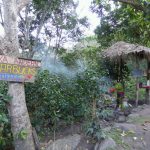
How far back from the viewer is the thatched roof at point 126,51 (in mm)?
9094

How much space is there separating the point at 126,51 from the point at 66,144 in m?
4.43

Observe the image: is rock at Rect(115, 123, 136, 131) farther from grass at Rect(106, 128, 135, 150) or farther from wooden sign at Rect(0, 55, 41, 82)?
wooden sign at Rect(0, 55, 41, 82)

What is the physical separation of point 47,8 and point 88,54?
3.25 m

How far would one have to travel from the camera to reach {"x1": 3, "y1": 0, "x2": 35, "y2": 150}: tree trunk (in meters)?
5.03

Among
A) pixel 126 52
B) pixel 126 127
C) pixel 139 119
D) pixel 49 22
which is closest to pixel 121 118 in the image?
pixel 139 119

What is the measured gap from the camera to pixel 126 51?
9.12 meters

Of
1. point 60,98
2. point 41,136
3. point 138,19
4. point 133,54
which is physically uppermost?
point 138,19

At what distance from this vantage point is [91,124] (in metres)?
5.79

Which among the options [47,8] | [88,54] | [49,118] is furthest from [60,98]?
[47,8]

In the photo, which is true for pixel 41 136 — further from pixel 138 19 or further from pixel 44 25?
pixel 44 25

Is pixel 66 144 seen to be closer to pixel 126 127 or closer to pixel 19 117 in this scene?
pixel 19 117

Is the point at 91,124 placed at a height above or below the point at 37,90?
below

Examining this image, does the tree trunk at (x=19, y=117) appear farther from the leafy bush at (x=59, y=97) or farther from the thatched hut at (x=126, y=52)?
the thatched hut at (x=126, y=52)

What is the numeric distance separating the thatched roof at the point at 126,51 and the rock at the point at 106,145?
4225 millimetres
